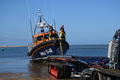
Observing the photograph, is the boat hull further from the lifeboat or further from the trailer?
the trailer

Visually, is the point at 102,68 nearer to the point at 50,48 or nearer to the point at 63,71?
the point at 63,71

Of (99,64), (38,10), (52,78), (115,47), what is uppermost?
(38,10)

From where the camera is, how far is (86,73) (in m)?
11.2

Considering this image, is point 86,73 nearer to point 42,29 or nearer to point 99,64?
point 99,64

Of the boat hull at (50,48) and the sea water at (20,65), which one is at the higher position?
Result: the boat hull at (50,48)

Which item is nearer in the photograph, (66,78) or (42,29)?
(66,78)

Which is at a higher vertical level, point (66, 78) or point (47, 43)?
point (47, 43)

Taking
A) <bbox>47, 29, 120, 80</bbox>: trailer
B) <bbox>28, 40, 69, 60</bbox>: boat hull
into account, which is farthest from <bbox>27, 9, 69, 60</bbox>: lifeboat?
<bbox>47, 29, 120, 80</bbox>: trailer

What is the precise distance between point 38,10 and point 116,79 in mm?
20686

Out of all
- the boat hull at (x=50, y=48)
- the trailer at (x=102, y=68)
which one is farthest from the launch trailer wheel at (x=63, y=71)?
the boat hull at (x=50, y=48)

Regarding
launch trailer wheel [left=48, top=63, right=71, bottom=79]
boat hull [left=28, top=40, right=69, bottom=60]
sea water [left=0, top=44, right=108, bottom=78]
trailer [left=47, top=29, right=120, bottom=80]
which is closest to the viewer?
trailer [left=47, top=29, right=120, bottom=80]

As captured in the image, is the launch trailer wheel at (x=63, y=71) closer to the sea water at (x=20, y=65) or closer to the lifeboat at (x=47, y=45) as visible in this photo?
the sea water at (x=20, y=65)

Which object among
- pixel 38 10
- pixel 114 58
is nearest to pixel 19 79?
pixel 114 58

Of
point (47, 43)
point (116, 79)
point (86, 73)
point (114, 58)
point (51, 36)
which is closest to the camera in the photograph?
point (116, 79)
